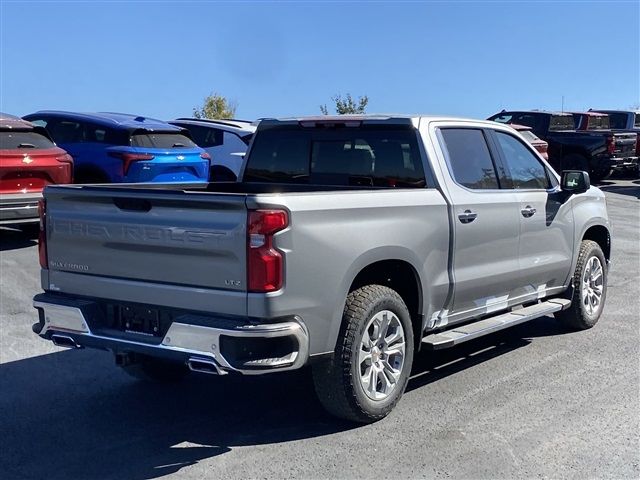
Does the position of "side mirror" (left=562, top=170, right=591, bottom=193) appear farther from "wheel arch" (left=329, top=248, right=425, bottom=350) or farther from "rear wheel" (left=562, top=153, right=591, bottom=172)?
"rear wheel" (left=562, top=153, right=591, bottom=172)

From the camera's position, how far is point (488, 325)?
5.88 meters

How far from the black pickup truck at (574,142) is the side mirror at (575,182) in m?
14.4

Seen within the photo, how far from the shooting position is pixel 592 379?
593 centimetres

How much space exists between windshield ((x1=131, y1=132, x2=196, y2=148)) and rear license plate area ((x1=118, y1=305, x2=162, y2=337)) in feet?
24.2

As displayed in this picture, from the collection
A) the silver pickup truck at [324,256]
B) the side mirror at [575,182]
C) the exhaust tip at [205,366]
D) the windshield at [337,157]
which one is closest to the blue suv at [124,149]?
the silver pickup truck at [324,256]

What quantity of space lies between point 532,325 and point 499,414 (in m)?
2.77

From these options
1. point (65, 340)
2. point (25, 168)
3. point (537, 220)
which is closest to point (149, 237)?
point (65, 340)

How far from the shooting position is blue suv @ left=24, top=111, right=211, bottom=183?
11.5m

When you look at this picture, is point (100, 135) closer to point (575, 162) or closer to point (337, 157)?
point (337, 157)

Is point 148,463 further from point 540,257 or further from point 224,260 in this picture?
point 540,257

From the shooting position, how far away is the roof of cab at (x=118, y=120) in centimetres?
1189

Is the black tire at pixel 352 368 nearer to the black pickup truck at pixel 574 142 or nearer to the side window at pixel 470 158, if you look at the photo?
the side window at pixel 470 158

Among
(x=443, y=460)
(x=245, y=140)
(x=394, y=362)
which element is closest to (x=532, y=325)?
(x=394, y=362)

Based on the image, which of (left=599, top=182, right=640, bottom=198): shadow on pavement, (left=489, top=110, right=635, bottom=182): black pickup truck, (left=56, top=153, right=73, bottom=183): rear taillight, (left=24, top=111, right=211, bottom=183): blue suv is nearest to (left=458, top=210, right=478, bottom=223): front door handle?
(left=24, top=111, right=211, bottom=183): blue suv
